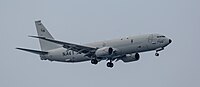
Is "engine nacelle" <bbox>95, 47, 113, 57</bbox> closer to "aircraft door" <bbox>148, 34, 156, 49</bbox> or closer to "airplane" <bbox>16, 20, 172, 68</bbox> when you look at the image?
"airplane" <bbox>16, 20, 172, 68</bbox>

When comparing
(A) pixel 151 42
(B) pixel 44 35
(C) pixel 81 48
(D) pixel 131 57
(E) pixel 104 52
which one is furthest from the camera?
(B) pixel 44 35

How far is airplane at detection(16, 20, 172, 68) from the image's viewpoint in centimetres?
8381

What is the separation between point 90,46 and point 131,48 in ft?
25.1

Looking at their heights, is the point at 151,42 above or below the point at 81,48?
above

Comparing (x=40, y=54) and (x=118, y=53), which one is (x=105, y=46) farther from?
(x=40, y=54)

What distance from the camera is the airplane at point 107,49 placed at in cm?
8381

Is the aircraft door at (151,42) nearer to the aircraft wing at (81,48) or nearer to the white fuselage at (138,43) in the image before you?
the white fuselage at (138,43)

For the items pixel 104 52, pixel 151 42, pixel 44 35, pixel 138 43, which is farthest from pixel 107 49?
pixel 44 35

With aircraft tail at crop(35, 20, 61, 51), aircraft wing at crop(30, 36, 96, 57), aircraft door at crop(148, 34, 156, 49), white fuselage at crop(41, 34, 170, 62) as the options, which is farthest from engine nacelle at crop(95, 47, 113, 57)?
aircraft tail at crop(35, 20, 61, 51)

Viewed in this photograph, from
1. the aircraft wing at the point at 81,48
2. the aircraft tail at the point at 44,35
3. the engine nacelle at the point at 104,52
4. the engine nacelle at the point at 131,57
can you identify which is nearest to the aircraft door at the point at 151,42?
the engine nacelle at the point at 104,52

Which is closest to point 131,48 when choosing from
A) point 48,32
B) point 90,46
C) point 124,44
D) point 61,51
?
point 124,44

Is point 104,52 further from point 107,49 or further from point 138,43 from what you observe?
point 138,43

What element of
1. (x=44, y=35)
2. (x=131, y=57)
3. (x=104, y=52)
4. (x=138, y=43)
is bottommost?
(x=131, y=57)

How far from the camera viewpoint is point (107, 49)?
280ft
